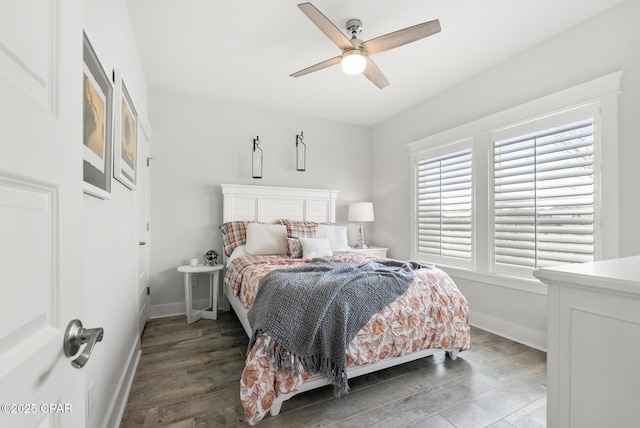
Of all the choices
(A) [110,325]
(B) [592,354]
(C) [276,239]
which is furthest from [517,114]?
(A) [110,325]

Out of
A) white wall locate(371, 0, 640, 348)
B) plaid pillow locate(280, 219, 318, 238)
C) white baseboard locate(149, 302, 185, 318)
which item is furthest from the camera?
plaid pillow locate(280, 219, 318, 238)

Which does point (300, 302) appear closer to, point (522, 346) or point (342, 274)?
point (342, 274)

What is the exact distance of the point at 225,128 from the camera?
151 inches

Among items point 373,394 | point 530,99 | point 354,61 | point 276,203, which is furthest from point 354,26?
point 373,394

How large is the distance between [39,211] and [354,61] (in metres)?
2.27

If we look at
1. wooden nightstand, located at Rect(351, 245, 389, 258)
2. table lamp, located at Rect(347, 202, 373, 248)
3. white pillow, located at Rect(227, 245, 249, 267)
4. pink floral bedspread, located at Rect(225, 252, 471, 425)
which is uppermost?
table lamp, located at Rect(347, 202, 373, 248)

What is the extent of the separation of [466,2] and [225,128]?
293 cm

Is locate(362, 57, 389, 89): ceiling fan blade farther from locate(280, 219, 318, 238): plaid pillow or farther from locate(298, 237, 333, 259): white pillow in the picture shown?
locate(280, 219, 318, 238): plaid pillow

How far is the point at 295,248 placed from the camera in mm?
3332

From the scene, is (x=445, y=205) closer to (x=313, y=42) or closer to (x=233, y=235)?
(x=313, y=42)

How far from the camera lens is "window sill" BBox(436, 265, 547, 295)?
2.57m

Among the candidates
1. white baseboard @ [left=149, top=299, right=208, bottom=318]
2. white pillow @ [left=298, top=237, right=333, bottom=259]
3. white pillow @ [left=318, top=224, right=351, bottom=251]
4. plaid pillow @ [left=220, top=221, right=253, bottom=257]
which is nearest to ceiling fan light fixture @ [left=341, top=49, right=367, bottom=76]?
white pillow @ [left=298, top=237, right=333, bottom=259]

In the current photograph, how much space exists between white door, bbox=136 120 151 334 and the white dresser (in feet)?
9.39

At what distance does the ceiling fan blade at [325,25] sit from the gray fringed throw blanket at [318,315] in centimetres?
171
